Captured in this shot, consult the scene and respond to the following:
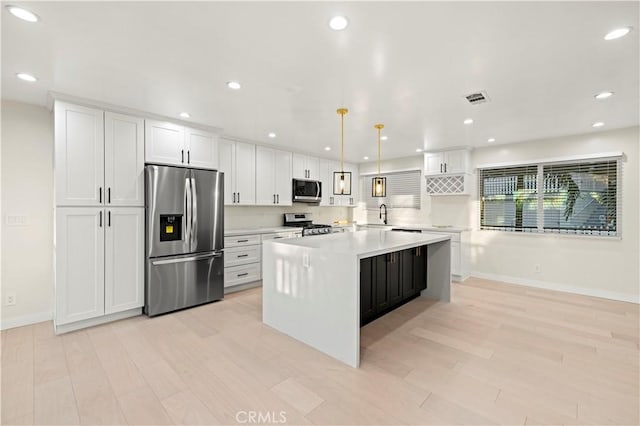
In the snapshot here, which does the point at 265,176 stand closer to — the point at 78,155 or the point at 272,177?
the point at 272,177

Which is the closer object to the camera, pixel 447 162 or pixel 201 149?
pixel 201 149

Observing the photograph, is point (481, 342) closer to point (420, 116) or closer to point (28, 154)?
point (420, 116)

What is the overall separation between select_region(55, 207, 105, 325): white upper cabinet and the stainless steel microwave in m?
3.15

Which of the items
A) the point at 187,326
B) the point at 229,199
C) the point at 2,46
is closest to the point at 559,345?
the point at 187,326

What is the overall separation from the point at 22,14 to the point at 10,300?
2852 millimetres

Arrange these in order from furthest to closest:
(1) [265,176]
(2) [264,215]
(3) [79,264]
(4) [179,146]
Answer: (2) [264,215] → (1) [265,176] → (4) [179,146] → (3) [79,264]

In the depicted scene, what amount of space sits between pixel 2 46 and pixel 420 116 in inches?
145

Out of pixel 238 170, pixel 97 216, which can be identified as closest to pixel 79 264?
pixel 97 216

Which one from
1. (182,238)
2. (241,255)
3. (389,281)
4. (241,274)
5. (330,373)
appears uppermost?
(182,238)

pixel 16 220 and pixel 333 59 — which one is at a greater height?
pixel 333 59

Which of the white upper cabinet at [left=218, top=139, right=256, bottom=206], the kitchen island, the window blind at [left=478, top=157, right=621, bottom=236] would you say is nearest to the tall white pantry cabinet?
the white upper cabinet at [left=218, top=139, right=256, bottom=206]

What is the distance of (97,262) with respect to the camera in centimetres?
309

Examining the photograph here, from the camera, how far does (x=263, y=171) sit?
16.8ft

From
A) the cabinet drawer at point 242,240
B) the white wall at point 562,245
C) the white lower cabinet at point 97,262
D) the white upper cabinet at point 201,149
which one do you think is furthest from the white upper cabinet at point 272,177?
the white wall at point 562,245
